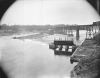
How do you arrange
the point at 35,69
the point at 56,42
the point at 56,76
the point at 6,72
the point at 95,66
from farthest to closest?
the point at 56,42, the point at 35,69, the point at 6,72, the point at 56,76, the point at 95,66

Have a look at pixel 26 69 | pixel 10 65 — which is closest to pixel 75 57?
pixel 26 69

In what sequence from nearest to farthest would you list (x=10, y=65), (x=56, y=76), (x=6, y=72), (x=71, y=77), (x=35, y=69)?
1. (x=71, y=77)
2. (x=56, y=76)
3. (x=6, y=72)
4. (x=35, y=69)
5. (x=10, y=65)

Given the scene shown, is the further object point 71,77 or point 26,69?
point 26,69

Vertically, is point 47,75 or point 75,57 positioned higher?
point 75,57

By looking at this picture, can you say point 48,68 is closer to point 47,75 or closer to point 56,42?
point 47,75

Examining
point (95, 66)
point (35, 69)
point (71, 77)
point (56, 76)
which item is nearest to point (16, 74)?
point (35, 69)

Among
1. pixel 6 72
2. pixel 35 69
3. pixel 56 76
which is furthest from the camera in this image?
pixel 35 69

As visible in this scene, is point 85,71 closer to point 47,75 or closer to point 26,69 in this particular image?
point 47,75

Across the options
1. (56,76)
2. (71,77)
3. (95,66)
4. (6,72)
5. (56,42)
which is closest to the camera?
(95,66)

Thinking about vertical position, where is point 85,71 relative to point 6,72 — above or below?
above
